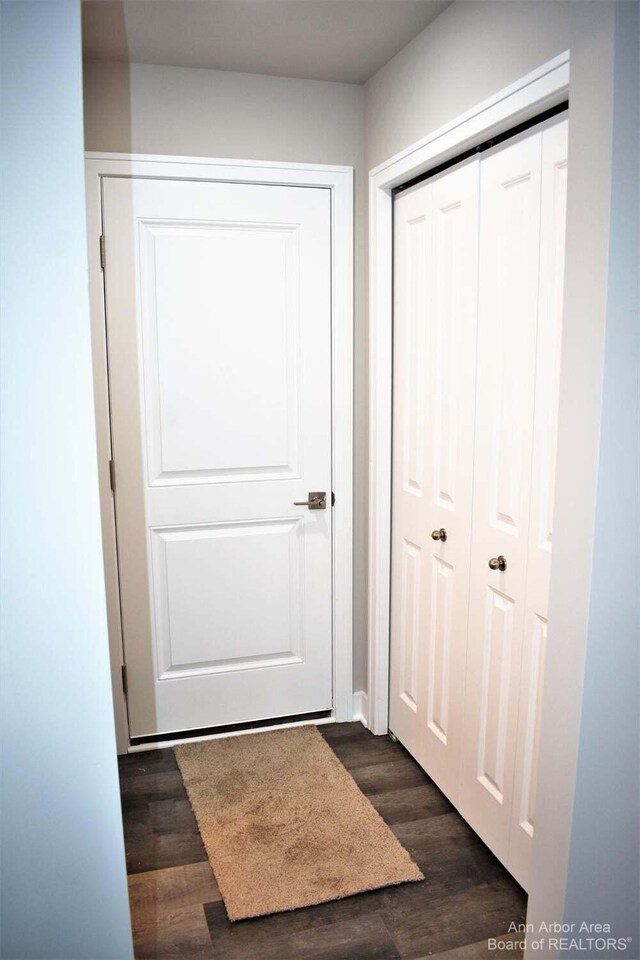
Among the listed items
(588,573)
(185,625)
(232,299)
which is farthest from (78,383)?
(185,625)

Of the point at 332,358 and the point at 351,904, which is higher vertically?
the point at 332,358

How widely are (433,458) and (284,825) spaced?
124cm

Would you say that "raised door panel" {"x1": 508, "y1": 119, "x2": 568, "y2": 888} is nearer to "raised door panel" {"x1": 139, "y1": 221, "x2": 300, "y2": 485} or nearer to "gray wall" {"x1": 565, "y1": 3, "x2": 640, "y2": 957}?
"gray wall" {"x1": 565, "y1": 3, "x2": 640, "y2": 957}

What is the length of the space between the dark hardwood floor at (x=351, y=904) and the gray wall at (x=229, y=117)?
1.54 m

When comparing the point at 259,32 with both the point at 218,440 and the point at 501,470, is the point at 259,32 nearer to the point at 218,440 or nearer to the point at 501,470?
the point at 218,440

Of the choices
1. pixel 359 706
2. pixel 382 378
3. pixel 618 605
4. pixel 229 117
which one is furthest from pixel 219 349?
pixel 618 605

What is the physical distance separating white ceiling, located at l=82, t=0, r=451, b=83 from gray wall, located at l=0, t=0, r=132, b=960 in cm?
118

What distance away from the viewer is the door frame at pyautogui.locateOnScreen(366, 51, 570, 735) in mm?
2262

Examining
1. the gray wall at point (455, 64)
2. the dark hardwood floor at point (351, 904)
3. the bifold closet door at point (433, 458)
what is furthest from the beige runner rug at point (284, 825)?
the gray wall at point (455, 64)

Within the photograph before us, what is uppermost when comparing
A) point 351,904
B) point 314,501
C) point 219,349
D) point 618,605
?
point 219,349

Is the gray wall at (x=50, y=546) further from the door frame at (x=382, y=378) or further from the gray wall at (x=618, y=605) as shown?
the door frame at (x=382, y=378)

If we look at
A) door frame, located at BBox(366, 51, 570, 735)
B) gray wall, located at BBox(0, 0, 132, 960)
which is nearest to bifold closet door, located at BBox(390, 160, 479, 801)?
door frame, located at BBox(366, 51, 570, 735)

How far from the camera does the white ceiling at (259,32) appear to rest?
207cm

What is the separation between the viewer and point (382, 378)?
8.83 feet
